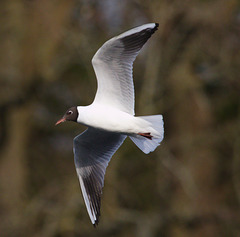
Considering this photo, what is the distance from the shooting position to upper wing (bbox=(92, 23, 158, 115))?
5.82 m

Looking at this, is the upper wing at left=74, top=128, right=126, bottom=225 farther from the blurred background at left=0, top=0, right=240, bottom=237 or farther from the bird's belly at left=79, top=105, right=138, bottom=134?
the blurred background at left=0, top=0, right=240, bottom=237

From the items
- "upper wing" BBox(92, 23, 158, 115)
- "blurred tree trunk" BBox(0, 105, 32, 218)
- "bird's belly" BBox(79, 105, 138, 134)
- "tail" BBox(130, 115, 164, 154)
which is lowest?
"blurred tree trunk" BBox(0, 105, 32, 218)

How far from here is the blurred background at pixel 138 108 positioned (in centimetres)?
935

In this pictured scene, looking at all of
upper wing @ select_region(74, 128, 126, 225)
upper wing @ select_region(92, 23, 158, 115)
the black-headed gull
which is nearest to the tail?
the black-headed gull

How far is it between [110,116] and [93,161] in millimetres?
815

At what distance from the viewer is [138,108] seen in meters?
9.36

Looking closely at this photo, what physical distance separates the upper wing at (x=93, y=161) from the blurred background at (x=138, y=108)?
260cm

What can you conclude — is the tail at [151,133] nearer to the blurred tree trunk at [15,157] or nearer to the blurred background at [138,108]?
the blurred background at [138,108]

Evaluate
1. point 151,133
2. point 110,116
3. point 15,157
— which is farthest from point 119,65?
point 15,157

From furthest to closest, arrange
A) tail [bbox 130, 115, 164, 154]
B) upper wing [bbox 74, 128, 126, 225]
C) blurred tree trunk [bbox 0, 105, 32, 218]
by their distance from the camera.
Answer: blurred tree trunk [bbox 0, 105, 32, 218]
upper wing [bbox 74, 128, 126, 225]
tail [bbox 130, 115, 164, 154]

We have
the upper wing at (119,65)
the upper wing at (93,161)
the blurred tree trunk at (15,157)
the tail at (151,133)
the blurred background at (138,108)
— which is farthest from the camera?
the blurred tree trunk at (15,157)

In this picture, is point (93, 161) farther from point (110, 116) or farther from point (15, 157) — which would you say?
point (15, 157)

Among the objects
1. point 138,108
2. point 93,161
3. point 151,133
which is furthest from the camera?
point 138,108

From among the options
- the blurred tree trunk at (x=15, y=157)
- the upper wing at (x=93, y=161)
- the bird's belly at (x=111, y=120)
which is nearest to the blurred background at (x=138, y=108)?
the blurred tree trunk at (x=15, y=157)
